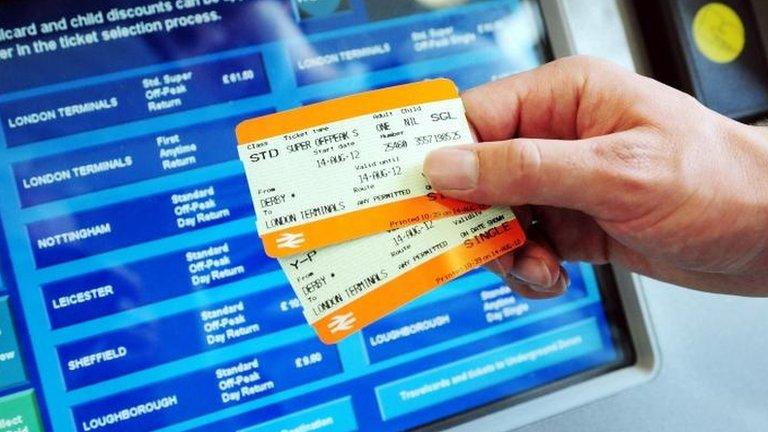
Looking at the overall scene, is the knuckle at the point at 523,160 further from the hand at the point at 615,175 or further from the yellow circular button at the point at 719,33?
the yellow circular button at the point at 719,33

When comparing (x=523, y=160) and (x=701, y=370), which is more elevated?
(x=523, y=160)

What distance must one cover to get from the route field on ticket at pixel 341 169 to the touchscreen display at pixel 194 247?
0.73 ft

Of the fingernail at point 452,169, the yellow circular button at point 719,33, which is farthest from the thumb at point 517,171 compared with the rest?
the yellow circular button at point 719,33

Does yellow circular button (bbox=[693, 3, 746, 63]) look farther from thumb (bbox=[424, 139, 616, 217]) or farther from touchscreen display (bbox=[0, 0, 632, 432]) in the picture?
thumb (bbox=[424, 139, 616, 217])

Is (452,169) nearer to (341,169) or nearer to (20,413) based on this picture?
(341,169)


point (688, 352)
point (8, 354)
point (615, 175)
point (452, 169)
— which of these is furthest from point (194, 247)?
point (688, 352)

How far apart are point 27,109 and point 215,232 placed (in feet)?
0.81

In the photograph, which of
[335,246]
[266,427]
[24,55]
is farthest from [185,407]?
[24,55]

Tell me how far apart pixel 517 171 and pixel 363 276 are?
0.56 ft

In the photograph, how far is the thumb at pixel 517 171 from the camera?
737 mm

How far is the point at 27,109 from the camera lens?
0.90 meters

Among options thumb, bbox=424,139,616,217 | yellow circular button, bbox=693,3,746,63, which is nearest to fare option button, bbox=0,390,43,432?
thumb, bbox=424,139,616,217

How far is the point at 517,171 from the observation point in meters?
0.74

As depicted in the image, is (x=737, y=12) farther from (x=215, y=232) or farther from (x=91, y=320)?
(x=91, y=320)
